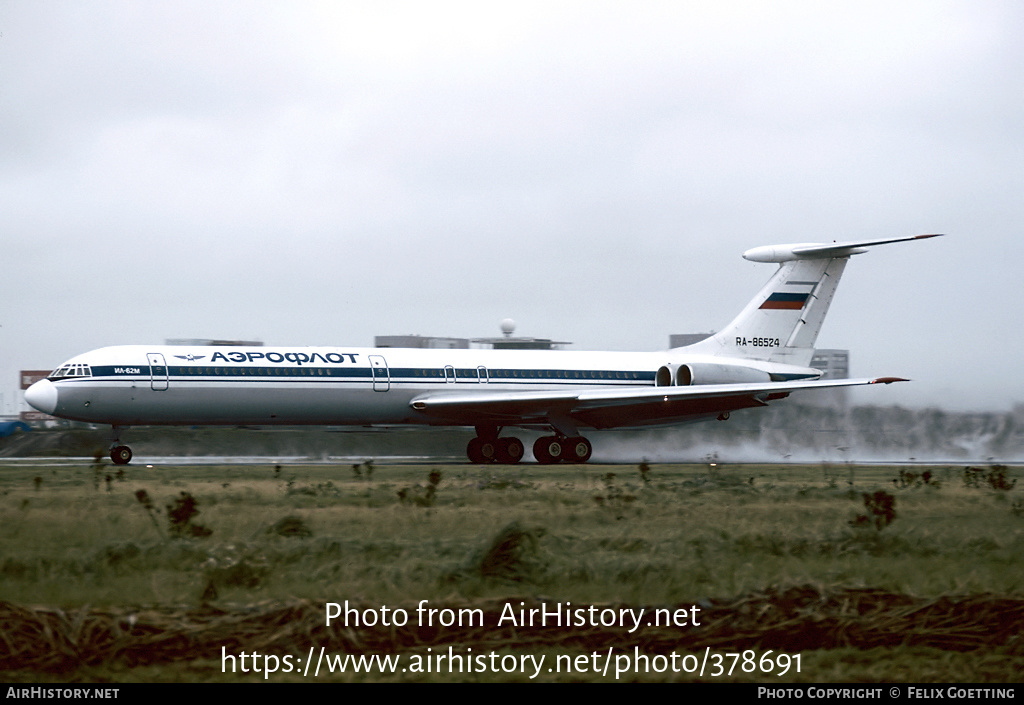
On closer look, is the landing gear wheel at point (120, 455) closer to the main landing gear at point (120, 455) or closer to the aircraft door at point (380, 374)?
the main landing gear at point (120, 455)

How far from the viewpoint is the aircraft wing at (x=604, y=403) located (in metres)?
39.9

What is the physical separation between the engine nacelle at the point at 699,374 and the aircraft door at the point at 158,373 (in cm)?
1730

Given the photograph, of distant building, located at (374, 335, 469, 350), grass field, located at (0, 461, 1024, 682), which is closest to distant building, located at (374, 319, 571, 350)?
distant building, located at (374, 335, 469, 350)

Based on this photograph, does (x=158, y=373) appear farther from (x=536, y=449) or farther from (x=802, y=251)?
(x=802, y=251)

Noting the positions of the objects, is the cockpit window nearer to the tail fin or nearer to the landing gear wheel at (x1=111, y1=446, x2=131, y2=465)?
the landing gear wheel at (x1=111, y1=446, x2=131, y2=465)

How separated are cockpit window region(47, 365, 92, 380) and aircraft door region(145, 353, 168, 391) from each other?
1.73m

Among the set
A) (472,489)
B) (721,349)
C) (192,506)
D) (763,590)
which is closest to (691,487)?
(472,489)

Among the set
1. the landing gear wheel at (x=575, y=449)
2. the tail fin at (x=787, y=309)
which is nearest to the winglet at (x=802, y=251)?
the tail fin at (x=787, y=309)

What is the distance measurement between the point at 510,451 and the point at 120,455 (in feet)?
42.6

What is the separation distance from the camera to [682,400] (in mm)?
40969
